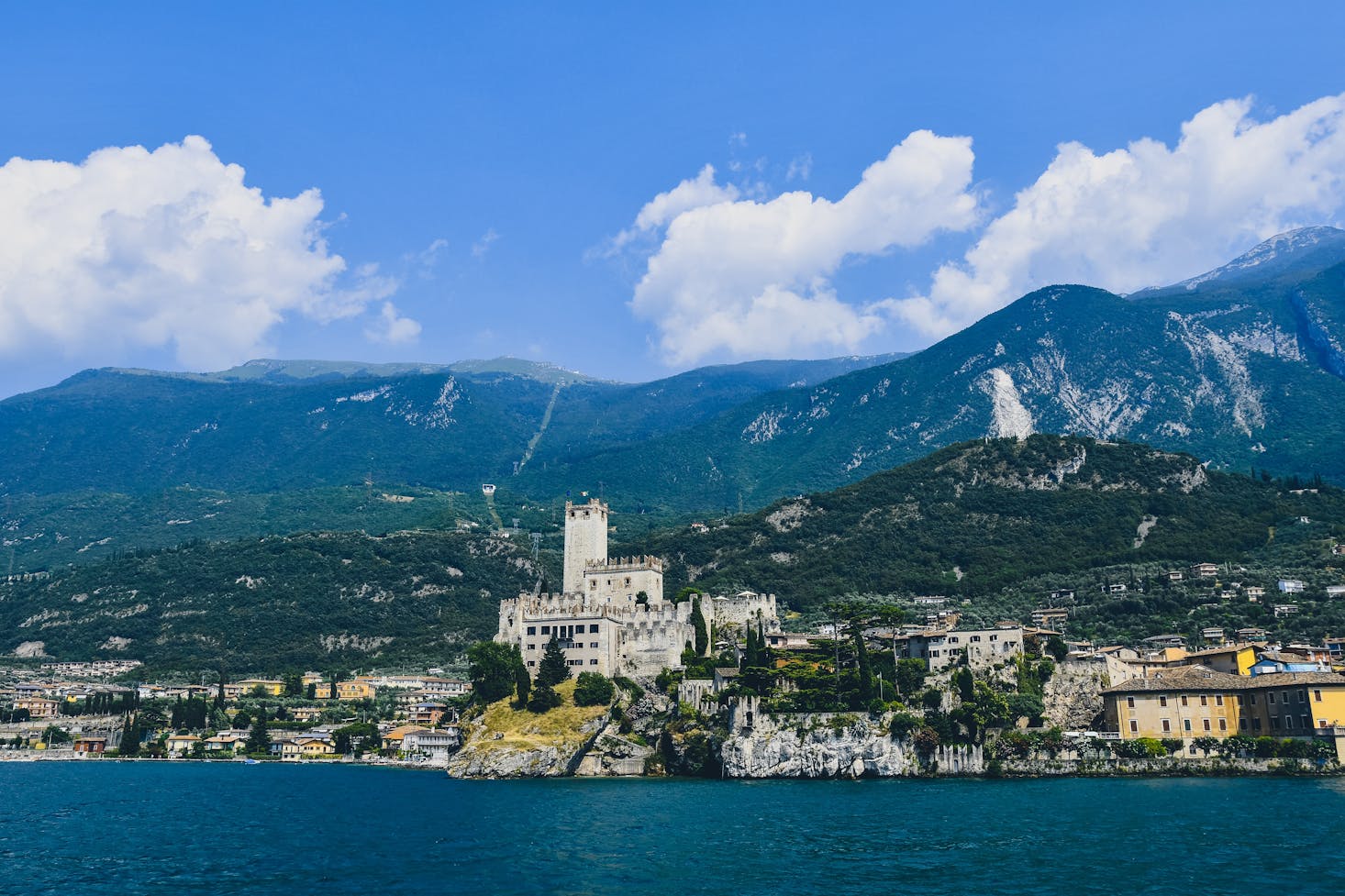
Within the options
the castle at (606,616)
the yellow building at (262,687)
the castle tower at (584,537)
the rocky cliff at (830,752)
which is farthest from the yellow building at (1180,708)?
the yellow building at (262,687)

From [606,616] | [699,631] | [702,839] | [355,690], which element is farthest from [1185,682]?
[355,690]

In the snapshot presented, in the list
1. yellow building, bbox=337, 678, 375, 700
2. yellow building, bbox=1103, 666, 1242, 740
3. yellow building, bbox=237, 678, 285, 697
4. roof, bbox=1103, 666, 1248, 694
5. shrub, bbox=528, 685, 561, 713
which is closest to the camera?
yellow building, bbox=1103, 666, 1242, 740

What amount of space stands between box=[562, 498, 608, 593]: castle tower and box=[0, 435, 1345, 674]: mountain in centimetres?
4330

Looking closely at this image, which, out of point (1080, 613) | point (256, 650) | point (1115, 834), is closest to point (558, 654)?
point (1115, 834)

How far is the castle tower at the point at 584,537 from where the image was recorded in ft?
343

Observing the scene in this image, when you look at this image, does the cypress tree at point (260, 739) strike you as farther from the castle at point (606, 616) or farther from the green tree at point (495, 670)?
the green tree at point (495, 670)

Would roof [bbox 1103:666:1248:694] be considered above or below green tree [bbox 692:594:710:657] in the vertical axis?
below

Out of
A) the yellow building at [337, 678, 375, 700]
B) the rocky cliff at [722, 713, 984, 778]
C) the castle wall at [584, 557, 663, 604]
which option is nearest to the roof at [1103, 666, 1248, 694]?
the rocky cliff at [722, 713, 984, 778]

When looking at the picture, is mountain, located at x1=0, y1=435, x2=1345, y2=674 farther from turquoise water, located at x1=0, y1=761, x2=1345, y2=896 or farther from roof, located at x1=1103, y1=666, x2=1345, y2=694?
turquoise water, located at x1=0, y1=761, x2=1345, y2=896

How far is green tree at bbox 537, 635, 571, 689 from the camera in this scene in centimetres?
8575

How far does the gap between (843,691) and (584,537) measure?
3409 cm

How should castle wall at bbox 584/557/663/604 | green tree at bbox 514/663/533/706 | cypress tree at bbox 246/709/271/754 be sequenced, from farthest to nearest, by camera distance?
cypress tree at bbox 246/709/271/754, castle wall at bbox 584/557/663/604, green tree at bbox 514/663/533/706

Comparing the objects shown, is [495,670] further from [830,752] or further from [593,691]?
[830,752]

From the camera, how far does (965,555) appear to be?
16338 cm
